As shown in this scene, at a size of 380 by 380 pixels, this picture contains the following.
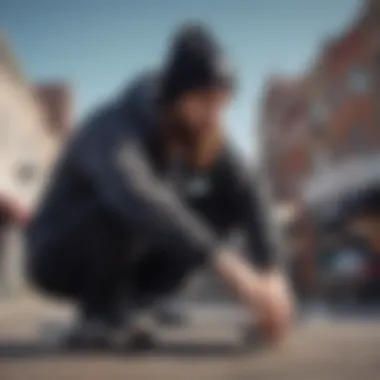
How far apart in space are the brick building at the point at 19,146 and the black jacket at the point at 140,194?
0.03 meters

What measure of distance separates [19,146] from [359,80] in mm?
574

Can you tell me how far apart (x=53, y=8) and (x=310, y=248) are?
59 cm

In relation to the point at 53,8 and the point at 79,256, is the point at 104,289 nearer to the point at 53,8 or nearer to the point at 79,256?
the point at 79,256

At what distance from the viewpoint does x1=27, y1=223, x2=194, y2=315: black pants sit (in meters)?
1.14

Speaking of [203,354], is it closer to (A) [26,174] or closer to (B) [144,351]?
(B) [144,351]

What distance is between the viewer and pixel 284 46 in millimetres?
1146

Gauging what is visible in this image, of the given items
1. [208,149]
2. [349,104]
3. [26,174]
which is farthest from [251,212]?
[26,174]

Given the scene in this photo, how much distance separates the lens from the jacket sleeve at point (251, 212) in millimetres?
1126

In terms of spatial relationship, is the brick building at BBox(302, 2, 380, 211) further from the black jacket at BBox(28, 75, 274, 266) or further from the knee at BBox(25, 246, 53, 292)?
the knee at BBox(25, 246, 53, 292)

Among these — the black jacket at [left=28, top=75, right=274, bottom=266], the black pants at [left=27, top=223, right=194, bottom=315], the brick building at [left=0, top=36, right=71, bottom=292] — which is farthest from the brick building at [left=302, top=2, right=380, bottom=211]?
the brick building at [left=0, top=36, right=71, bottom=292]

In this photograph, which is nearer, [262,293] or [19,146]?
[262,293]

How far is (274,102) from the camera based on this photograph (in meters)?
1.12

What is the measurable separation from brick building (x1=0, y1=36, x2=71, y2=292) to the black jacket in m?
0.03

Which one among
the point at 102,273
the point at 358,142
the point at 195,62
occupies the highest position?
the point at 195,62
